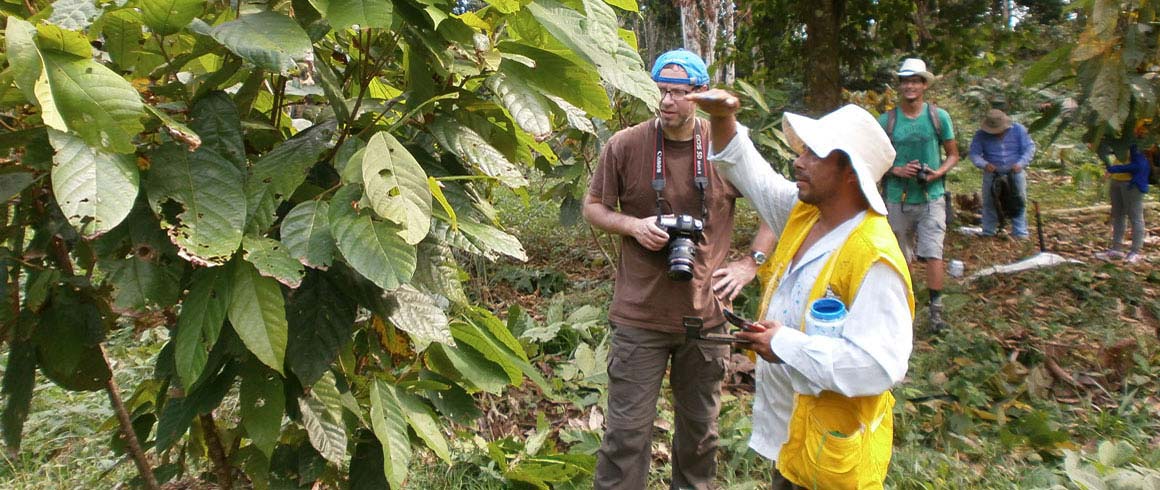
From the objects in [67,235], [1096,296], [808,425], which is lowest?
[1096,296]

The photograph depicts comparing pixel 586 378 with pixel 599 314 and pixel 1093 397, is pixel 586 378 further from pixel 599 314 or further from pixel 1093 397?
pixel 1093 397

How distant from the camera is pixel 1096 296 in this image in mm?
6461

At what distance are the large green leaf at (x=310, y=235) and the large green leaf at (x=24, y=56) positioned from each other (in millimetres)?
421

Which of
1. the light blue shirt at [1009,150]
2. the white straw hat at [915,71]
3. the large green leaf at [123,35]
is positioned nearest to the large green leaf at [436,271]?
the large green leaf at [123,35]

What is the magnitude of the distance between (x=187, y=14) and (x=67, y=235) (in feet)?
1.65

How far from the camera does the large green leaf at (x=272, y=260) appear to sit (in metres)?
1.38

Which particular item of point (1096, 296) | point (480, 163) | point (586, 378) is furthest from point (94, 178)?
point (1096, 296)

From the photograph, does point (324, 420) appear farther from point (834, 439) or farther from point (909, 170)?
point (909, 170)

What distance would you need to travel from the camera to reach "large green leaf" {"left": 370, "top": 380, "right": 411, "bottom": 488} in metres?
1.80

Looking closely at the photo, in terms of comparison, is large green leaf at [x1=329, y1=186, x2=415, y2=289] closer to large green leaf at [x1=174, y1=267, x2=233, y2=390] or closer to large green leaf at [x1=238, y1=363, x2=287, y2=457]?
large green leaf at [x1=174, y1=267, x2=233, y2=390]

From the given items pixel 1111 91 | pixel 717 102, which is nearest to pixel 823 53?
pixel 1111 91

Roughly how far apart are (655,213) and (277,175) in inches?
86.3

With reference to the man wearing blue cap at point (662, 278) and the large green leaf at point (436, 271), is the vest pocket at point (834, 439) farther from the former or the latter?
the man wearing blue cap at point (662, 278)

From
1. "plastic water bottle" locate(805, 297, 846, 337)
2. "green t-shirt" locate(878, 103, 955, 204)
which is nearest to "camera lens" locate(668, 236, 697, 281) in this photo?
"plastic water bottle" locate(805, 297, 846, 337)
